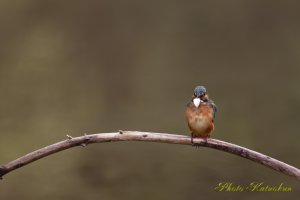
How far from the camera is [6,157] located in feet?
14.0

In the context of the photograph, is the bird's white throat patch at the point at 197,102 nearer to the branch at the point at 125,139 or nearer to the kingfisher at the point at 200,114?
the kingfisher at the point at 200,114

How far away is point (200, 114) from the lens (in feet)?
A: 8.76

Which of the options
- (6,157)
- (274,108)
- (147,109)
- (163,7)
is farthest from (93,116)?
(274,108)

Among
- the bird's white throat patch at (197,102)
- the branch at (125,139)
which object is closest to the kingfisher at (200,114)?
the bird's white throat patch at (197,102)

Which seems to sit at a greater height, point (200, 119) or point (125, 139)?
point (200, 119)

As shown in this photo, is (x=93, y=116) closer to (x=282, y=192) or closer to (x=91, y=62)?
(x=91, y=62)

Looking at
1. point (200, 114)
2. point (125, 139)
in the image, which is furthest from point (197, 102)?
point (125, 139)

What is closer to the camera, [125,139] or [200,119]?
[125,139]

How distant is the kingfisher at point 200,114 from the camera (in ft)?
8.63

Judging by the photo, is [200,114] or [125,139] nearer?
[125,139]

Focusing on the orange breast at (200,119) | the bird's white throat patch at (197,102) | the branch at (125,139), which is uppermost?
the bird's white throat patch at (197,102)

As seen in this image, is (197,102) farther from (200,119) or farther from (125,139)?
(125,139)

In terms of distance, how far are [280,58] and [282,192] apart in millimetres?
1020

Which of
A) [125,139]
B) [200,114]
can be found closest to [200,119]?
[200,114]
